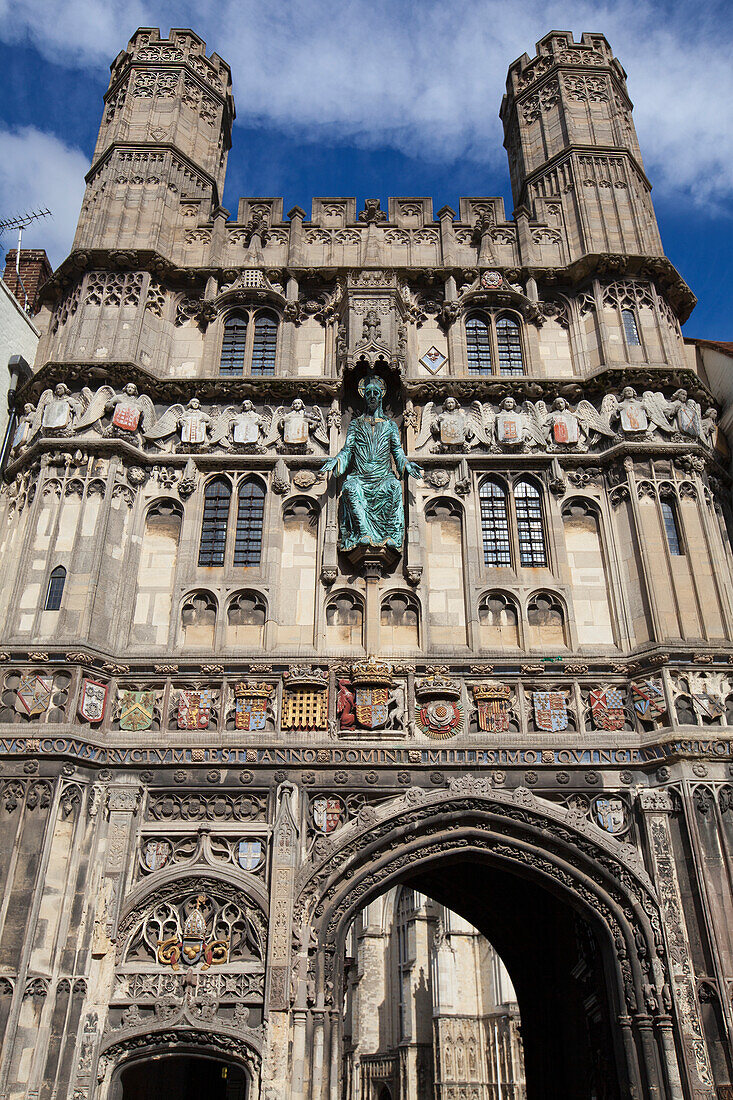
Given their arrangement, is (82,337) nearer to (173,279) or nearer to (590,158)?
(173,279)

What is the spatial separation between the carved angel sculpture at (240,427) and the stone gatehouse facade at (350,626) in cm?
6

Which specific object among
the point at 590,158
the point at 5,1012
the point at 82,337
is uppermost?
the point at 590,158

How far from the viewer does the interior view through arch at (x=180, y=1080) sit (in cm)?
1372

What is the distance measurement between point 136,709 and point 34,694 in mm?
1589

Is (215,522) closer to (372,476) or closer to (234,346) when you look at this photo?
(372,476)

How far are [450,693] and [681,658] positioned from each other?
377cm

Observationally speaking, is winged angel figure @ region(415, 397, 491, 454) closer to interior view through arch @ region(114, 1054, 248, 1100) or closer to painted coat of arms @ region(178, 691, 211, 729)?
painted coat of arms @ region(178, 691, 211, 729)

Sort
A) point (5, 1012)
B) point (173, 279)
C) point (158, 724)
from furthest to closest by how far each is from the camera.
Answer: point (173, 279) < point (158, 724) < point (5, 1012)

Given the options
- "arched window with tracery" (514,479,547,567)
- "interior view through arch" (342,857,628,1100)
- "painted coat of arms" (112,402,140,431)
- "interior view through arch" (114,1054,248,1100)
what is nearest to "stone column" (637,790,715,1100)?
"interior view through arch" (342,857,628,1100)

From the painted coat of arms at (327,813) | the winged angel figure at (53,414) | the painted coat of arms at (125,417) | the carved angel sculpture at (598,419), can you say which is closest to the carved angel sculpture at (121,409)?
the painted coat of arms at (125,417)

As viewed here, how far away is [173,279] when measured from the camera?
20.4 m

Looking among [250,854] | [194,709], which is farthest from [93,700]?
[250,854]

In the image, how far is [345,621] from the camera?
54.4ft

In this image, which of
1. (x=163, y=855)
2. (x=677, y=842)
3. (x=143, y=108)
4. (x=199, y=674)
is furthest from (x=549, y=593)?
(x=143, y=108)
